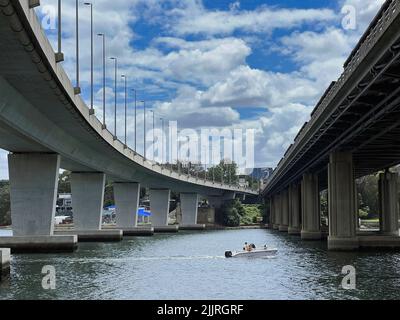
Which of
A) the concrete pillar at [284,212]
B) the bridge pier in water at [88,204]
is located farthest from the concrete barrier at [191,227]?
the bridge pier in water at [88,204]

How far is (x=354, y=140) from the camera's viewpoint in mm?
65125

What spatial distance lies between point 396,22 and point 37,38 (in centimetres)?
1673

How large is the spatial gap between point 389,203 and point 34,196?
184 ft

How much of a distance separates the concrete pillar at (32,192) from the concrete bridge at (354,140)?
82.2ft

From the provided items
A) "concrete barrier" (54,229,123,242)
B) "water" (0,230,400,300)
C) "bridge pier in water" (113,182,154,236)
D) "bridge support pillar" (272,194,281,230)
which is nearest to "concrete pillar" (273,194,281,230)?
"bridge support pillar" (272,194,281,230)

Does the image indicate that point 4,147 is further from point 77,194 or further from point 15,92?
point 77,194

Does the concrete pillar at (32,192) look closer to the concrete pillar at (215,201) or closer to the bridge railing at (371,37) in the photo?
the bridge railing at (371,37)

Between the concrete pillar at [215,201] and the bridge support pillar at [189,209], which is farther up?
the concrete pillar at [215,201]

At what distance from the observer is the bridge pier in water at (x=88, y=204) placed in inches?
3546

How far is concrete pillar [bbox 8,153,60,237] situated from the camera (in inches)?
2542

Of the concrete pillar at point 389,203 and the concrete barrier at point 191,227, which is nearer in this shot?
the concrete pillar at point 389,203

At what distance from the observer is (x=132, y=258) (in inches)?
2404

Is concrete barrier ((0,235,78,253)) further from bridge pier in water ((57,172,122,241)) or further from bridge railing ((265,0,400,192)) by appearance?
bridge railing ((265,0,400,192))
